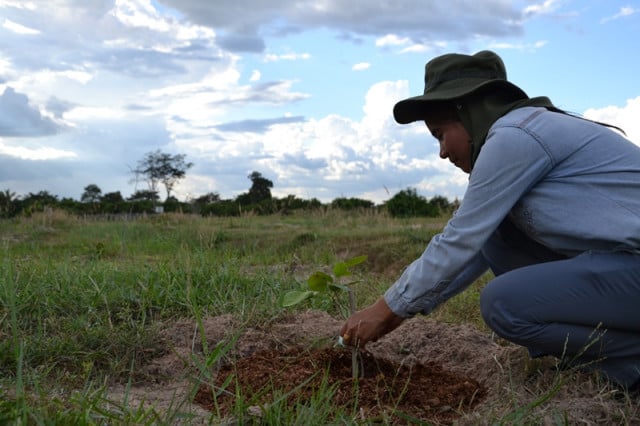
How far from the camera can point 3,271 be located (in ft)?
12.4

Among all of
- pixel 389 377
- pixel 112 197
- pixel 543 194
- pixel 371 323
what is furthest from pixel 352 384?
pixel 112 197

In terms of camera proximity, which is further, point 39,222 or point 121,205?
point 121,205

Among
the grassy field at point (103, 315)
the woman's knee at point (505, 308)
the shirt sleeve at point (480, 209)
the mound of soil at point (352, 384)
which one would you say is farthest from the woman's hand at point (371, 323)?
the grassy field at point (103, 315)

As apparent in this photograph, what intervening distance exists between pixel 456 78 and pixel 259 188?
16442 mm

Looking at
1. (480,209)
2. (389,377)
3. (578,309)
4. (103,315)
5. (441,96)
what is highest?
(441,96)

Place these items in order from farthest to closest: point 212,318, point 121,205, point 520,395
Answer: point 121,205, point 212,318, point 520,395

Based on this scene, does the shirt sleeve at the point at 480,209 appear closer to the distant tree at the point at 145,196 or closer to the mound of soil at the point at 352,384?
the mound of soil at the point at 352,384

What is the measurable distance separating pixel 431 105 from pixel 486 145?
1.03 ft

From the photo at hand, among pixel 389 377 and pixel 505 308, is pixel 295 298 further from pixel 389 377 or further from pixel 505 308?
pixel 505 308

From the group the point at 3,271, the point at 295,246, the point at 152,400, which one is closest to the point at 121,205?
the point at 295,246

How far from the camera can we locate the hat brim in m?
2.21

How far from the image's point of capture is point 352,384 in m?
2.44

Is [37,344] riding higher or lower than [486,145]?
lower

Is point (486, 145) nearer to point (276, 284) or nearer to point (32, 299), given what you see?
point (276, 284)
